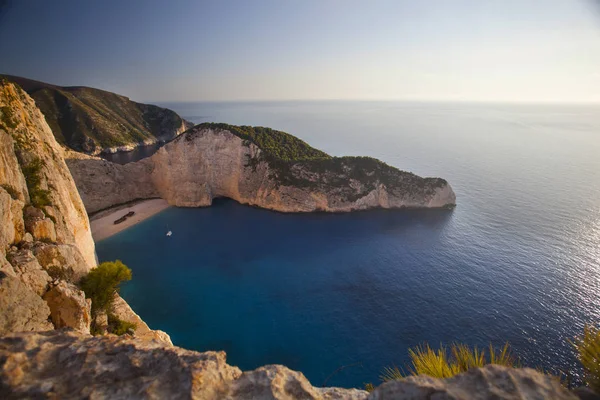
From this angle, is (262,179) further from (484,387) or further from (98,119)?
(98,119)

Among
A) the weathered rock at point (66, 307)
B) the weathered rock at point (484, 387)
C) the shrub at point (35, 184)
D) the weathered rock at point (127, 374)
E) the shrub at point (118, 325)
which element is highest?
the shrub at point (35, 184)

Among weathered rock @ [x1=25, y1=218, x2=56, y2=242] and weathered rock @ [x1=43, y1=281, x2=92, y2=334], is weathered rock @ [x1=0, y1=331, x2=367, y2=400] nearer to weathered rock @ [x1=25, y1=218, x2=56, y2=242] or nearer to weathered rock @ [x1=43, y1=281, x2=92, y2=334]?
weathered rock @ [x1=43, y1=281, x2=92, y2=334]

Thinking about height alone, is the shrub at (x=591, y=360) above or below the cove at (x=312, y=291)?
above

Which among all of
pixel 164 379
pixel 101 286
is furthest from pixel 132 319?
pixel 164 379

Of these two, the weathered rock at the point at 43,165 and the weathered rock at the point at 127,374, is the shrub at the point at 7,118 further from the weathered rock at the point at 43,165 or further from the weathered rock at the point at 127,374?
the weathered rock at the point at 127,374

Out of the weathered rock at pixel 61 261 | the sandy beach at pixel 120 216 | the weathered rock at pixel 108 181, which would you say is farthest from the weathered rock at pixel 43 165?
the weathered rock at pixel 108 181

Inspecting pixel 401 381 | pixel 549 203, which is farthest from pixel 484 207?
pixel 401 381

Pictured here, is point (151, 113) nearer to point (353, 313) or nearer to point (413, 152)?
point (413, 152)
